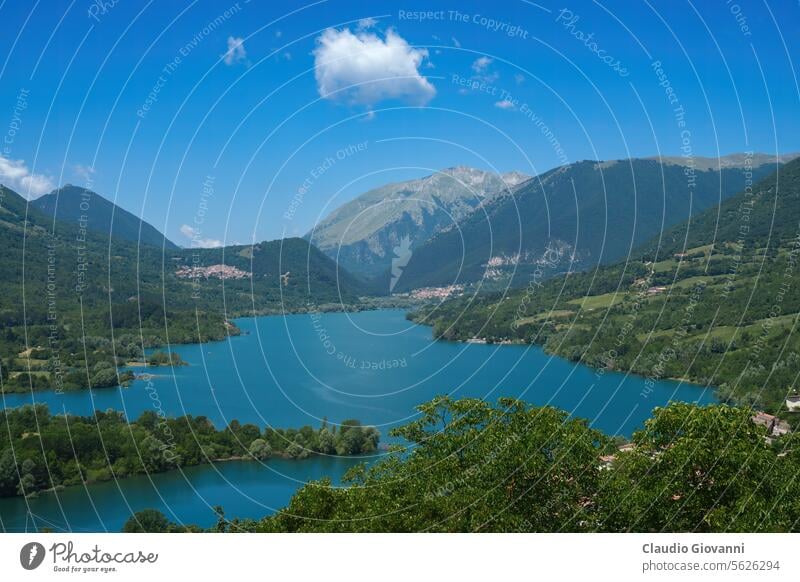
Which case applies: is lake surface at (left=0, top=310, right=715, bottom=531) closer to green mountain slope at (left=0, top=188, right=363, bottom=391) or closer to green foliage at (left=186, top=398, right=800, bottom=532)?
green mountain slope at (left=0, top=188, right=363, bottom=391)

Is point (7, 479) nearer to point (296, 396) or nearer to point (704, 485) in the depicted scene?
point (296, 396)

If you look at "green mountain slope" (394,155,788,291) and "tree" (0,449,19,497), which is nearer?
"tree" (0,449,19,497)

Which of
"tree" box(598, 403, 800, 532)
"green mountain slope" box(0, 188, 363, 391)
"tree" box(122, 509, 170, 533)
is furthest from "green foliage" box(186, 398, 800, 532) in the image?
"green mountain slope" box(0, 188, 363, 391)

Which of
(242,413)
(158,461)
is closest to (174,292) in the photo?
(242,413)

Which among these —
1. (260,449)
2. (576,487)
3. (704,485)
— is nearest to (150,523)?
(260,449)

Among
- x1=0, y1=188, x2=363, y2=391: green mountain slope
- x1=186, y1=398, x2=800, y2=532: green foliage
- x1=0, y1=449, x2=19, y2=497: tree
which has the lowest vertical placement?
x1=0, y1=449, x2=19, y2=497: tree
